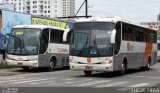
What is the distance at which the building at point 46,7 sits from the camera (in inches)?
3509

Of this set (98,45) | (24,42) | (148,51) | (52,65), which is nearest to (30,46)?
(24,42)

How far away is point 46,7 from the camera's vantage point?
11444 centimetres

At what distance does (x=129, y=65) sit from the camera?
25734 mm

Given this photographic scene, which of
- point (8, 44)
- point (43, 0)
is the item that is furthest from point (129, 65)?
point (43, 0)

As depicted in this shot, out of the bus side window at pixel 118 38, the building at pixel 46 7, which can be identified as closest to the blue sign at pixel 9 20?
the bus side window at pixel 118 38

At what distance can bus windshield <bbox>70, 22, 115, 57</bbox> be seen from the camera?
2194 cm

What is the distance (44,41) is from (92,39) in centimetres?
621

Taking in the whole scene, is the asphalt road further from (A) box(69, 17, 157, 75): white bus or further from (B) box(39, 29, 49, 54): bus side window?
Answer: (B) box(39, 29, 49, 54): bus side window

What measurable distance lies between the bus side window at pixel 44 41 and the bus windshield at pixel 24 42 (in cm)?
35

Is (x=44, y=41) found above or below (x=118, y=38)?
below

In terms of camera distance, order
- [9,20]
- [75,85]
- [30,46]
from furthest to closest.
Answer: [9,20]
[30,46]
[75,85]

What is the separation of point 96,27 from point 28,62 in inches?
248

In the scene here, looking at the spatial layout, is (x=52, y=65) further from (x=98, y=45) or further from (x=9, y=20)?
(x=98, y=45)

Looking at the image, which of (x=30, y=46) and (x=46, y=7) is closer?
(x=30, y=46)
